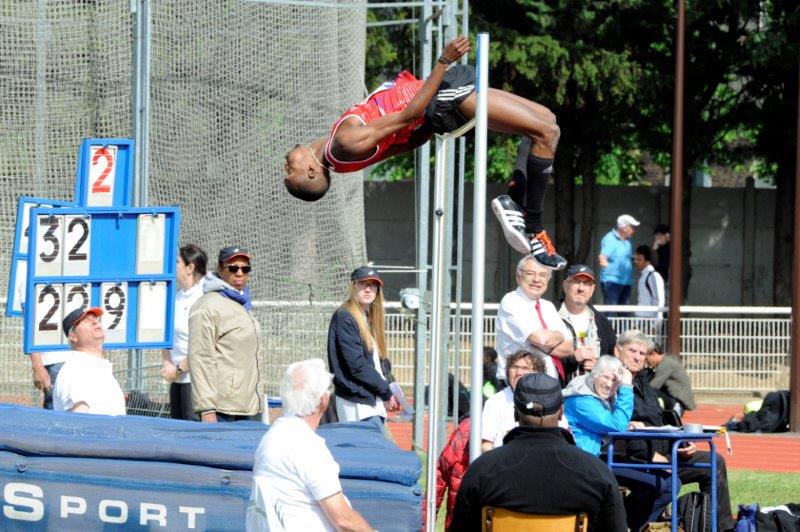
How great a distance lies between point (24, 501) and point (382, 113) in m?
2.54

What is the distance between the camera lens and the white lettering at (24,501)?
6.44 metres

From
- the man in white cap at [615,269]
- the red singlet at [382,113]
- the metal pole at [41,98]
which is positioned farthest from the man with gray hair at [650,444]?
the man in white cap at [615,269]

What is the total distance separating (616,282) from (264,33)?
9.12 m

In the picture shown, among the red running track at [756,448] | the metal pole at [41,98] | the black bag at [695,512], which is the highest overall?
the metal pole at [41,98]

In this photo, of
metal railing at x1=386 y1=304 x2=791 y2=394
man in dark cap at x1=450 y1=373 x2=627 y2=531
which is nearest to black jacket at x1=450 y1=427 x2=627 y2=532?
man in dark cap at x1=450 y1=373 x2=627 y2=531

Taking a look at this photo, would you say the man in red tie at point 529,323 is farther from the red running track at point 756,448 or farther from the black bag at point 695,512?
the red running track at point 756,448

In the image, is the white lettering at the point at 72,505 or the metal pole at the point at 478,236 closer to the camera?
the metal pole at the point at 478,236

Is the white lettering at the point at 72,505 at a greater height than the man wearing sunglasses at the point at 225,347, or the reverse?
the man wearing sunglasses at the point at 225,347

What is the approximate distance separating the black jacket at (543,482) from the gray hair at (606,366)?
344 centimetres

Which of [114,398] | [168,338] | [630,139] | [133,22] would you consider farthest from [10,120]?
[630,139]

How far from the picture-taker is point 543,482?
4.97 meters

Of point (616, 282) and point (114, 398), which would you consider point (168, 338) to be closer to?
point (114, 398)

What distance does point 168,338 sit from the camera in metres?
8.93

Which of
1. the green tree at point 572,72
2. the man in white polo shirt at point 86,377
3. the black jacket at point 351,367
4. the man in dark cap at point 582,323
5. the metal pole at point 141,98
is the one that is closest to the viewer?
the man in white polo shirt at point 86,377
